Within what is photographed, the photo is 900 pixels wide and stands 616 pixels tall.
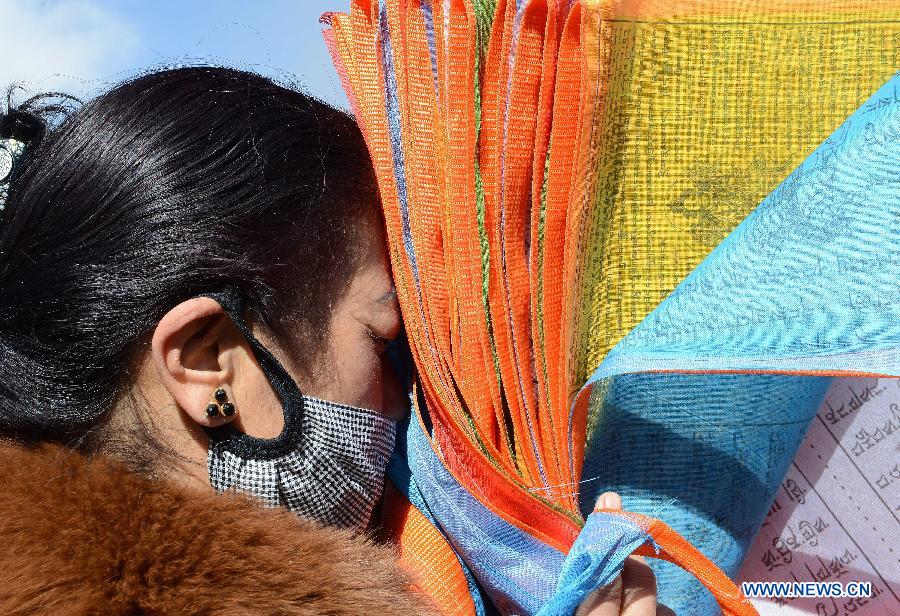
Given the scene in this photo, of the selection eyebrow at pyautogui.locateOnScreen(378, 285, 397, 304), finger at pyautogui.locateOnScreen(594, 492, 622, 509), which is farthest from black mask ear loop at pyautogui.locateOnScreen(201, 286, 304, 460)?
finger at pyautogui.locateOnScreen(594, 492, 622, 509)

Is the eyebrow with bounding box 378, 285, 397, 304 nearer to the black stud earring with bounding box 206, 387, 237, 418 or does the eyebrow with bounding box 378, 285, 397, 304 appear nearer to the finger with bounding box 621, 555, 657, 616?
the black stud earring with bounding box 206, 387, 237, 418

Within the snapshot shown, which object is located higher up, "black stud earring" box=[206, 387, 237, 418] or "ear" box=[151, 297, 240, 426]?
"ear" box=[151, 297, 240, 426]

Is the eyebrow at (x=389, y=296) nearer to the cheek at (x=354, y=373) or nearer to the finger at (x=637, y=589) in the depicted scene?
the cheek at (x=354, y=373)

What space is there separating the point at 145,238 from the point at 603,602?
2.39 feet

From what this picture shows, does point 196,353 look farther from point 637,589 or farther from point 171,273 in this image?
point 637,589

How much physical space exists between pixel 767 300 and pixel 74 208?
0.86m

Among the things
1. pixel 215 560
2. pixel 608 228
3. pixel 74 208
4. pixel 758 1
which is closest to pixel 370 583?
pixel 215 560

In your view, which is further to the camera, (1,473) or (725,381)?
(725,381)

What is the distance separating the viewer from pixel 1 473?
3.10 ft

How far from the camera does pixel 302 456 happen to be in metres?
1.07

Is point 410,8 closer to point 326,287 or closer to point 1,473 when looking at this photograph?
point 326,287

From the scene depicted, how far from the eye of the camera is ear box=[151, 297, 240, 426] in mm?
1022

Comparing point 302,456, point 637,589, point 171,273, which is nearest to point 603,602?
point 637,589

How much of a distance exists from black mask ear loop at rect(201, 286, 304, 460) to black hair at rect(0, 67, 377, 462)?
3 cm
